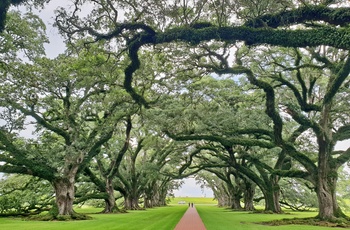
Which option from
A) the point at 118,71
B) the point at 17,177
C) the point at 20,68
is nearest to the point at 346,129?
the point at 118,71

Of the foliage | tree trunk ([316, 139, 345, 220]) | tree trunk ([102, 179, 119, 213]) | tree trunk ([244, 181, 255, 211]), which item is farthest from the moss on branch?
tree trunk ([244, 181, 255, 211])

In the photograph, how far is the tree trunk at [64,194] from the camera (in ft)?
71.2

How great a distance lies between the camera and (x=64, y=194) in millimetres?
21938

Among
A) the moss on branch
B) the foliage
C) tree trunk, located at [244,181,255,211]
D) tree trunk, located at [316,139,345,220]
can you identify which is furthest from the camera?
tree trunk, located at [244,181,255,211]

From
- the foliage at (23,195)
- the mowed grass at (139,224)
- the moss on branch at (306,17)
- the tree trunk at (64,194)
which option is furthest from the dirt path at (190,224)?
the foliage at (23,195)

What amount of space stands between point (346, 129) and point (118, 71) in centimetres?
1432

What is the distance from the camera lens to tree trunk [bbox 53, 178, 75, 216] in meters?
21.7

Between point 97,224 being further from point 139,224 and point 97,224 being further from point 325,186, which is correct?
point 325,186

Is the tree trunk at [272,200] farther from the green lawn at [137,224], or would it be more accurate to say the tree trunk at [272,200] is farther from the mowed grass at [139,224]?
the green lawn at [137,224]

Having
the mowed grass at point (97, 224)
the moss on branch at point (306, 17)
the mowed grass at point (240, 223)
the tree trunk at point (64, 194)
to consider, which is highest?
the moss on branch at point (306, 17)

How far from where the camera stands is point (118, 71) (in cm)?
1884

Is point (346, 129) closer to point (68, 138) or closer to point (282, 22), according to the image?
point (282, 22)

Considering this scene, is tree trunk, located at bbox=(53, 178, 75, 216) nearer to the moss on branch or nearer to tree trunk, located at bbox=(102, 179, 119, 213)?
tree trunk, located at bbox=(102, 179, 119, 213)

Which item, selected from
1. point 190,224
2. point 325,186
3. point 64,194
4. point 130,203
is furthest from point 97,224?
point 130,203
